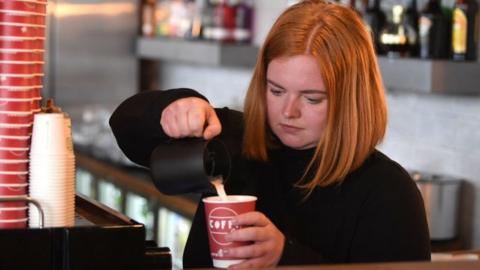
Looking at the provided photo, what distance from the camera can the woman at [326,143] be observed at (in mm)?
1689

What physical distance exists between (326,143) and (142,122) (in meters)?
0.37

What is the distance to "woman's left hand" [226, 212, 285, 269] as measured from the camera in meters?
1.35

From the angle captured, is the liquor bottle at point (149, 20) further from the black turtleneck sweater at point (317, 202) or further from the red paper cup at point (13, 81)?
the red paper cup at point (13, 81)

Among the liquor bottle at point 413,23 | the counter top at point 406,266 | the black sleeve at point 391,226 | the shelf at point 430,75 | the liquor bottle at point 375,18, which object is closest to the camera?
the counter top at point 406,266

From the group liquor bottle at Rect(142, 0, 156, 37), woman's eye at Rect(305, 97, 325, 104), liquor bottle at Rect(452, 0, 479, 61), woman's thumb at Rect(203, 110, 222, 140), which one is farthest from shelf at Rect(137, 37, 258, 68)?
woman's thumb at Rect(203, 110, 222, 140)

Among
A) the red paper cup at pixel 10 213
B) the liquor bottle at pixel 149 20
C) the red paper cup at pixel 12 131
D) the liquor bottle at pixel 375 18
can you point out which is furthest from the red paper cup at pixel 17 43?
the liquor bottle at pixel 149 20

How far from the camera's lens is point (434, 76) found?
300 cm

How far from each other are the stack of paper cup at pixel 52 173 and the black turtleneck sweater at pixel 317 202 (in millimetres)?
410

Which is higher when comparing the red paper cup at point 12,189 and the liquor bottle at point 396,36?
the liquor bottle at point 396,36

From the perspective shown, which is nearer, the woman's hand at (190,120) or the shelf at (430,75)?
the woman's hand at (190,120)

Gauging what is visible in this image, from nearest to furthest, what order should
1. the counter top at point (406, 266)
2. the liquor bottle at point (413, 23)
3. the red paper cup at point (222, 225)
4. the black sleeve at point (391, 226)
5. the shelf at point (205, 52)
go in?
1. the counter top at point (406, 266)
2. the red paper cup at point (222, 225)
3. the black sleeve at point (391, 226)
4. the liquor bottle at point (413, 23)
5. the shelf at point (205, 52)

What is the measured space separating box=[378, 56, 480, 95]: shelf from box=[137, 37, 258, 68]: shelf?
1228 mm

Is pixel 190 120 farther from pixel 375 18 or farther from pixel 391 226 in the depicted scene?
pixel 375 18

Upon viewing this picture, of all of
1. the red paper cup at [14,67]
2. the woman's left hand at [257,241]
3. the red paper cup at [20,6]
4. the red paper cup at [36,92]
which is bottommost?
the woman's left hand at [257,241]
